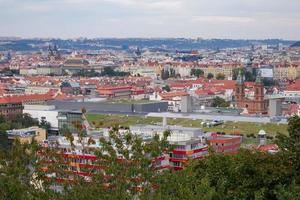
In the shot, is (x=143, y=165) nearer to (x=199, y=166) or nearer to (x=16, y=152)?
(x=16, y=152)

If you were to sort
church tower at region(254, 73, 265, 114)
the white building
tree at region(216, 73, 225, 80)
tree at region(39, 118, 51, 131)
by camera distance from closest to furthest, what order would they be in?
tree at region(39, 118, 51, 131), the white building, church tower at region(254, 73, 265, 114), tree at region(216, 73, 225, 80)

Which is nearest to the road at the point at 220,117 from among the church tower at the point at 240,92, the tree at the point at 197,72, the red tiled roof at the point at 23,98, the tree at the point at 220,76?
the church tower at the point at 240,92

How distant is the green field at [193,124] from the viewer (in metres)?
34.0

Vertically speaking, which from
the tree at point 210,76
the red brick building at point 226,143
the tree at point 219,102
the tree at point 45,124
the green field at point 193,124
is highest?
the red brick building at point 226,143

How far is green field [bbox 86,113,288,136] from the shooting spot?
34.0 meters

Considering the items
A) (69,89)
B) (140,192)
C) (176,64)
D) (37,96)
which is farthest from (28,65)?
(140,192)

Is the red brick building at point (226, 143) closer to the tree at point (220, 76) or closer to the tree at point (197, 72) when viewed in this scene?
the tree at point (220, 76)

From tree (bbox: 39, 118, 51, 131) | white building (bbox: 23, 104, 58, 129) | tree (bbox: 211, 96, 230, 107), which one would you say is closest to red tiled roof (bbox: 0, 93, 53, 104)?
white building (bbox: 23, 104, 58, 129)

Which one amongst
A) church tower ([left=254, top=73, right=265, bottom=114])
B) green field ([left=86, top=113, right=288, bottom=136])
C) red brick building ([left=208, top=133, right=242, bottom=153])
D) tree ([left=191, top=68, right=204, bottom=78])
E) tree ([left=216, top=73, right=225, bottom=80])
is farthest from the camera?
tree ([left=191, top=68, right=204, bottom=78])

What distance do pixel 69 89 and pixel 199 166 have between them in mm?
43596

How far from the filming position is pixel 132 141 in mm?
10109

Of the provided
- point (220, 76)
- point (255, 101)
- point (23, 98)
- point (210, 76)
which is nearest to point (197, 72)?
point (210, 76)

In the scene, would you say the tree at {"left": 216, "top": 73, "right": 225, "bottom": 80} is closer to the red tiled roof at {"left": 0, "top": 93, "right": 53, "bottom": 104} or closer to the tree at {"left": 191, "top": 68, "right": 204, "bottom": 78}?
the tree at {"left": 191, "top": 68, "right": 204, "bottom": 78}

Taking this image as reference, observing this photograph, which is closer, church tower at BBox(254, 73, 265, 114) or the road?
the road
